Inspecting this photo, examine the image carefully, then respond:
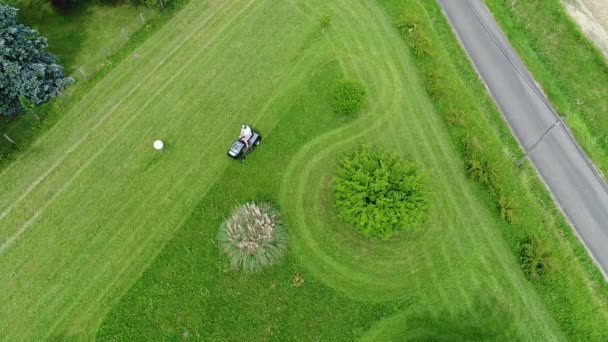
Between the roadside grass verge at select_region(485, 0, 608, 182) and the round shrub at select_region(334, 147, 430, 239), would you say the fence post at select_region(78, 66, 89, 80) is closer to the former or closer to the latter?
the round shrub at select_region(334, 147, 430, 239)

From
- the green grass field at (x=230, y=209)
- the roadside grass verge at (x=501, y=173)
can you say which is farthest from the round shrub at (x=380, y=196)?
the roadside grass verge at (x=501, y=173)

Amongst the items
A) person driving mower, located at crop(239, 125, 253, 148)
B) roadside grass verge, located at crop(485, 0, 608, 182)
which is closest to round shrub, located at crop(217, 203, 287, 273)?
person driving mower, located at crop(239, 125, 253, 148)

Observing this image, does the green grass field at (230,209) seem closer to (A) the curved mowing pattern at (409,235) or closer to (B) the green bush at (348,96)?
(A) the curved mowing pattern at (409,235)

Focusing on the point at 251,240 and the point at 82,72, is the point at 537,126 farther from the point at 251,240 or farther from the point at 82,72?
the point at 82,72

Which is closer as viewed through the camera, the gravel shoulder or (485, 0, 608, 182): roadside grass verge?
(485, 0, 608, 182): roadside grass verge

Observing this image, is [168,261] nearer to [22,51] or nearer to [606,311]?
[22,51]

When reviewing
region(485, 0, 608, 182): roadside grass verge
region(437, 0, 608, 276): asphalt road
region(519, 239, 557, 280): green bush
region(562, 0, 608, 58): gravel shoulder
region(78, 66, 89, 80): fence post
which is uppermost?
region(562, 0, 608, 58): gravel shoulder

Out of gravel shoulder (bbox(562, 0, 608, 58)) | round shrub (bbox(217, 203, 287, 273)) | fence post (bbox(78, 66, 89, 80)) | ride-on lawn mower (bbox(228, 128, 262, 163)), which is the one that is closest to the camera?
round shrub (bbox(217, 203, 287, 273))
